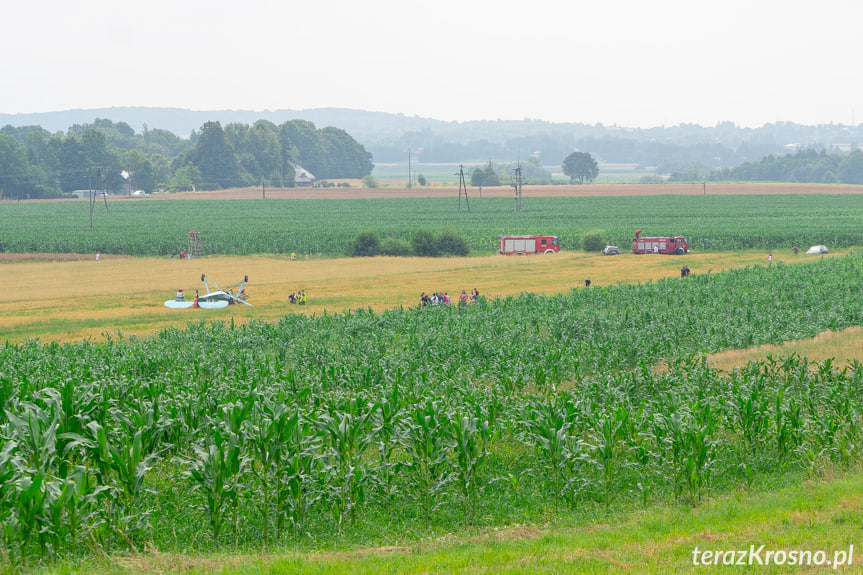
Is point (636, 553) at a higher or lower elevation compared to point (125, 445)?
lower

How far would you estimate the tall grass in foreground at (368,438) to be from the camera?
42.0 ft

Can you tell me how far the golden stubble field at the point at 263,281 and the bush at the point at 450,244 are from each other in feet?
9.41

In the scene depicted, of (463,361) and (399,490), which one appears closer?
(399,490)

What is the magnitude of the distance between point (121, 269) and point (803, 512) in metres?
59.3

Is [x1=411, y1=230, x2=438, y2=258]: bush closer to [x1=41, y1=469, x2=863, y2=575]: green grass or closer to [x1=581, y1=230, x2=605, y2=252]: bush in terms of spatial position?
[x1=581, y1=230, x2=605, y2=252]: bush

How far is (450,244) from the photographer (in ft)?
246

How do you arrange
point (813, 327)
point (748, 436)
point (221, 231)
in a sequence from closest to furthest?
point (748, 436), point (813, 327), point (221, 231)

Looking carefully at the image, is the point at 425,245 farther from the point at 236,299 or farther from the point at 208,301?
the point at 208,301

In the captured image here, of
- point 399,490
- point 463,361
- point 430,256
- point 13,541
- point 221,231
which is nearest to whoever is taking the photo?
point 13,541

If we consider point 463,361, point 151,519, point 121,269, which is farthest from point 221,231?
point 151,519

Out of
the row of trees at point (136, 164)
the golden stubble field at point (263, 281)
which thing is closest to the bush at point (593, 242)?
the golden stubble field at point (263, 281)

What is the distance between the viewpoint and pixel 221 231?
3514 inches

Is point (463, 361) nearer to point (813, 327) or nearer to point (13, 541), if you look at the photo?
point (813, 327)

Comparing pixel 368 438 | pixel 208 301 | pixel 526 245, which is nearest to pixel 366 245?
pixel 526 245
